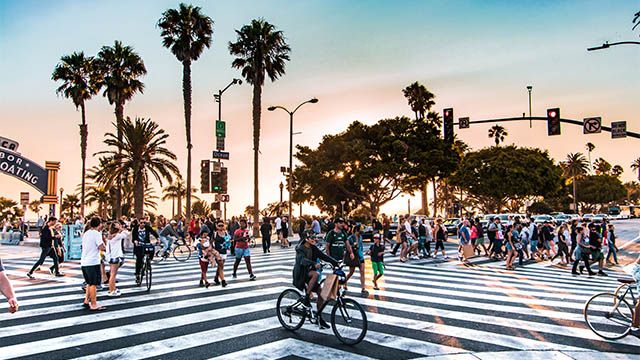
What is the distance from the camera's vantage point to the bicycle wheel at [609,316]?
716 cm

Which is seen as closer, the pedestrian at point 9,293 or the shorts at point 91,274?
the pedestrian at point 9,293

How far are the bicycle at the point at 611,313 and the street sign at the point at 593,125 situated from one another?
14.6m

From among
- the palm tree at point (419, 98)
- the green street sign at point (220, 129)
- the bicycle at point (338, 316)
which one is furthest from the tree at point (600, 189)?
the bicycle at point (338, 316)

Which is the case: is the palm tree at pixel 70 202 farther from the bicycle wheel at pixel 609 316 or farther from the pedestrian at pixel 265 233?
the bicycle wheel at pixel 609 316

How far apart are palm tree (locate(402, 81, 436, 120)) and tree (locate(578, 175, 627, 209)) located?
209 feet

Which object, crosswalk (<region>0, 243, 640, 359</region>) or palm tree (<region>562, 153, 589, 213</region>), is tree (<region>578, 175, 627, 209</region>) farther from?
crosswalk (<region>0, 243, 640, 359</region>)

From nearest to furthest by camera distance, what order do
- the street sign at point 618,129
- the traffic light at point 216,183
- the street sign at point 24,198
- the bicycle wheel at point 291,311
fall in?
the bicycle wheel at point 291,311 < the street sign at point 618,129 < the traffic light at point 216,183 < the street sign at point 24,198

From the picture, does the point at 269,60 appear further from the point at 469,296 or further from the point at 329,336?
the point at 329,336

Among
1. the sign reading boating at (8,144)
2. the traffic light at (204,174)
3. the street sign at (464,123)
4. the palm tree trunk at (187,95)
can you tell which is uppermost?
the palm tree trunk at (187,95)

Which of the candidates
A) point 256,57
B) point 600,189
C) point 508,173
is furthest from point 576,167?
point 256,57

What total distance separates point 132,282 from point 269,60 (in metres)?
27.0

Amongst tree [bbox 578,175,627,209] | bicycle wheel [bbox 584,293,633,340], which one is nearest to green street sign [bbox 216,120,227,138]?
bicycle wheel [bbox 584,293,633,340]

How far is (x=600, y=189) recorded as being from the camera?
329 ft

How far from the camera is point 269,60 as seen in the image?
122 ft
